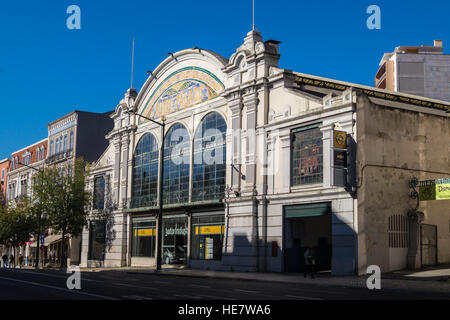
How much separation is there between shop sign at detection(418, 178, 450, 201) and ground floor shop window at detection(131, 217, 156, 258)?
20394 millimetres

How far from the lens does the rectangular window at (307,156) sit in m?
28.4

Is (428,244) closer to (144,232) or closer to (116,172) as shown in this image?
(144,232)

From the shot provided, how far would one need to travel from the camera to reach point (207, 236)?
3541 centimetres

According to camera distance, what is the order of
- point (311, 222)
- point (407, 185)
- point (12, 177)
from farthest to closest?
point (12, 177) < point (311, 222) < point (407, 185)

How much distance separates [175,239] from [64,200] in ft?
40.0

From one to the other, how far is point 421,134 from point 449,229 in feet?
16.8

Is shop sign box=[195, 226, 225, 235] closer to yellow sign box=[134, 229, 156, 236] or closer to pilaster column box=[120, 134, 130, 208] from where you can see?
yellow sign box=[134, 229, 156, 236]

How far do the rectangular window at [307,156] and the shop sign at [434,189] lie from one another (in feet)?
16.1

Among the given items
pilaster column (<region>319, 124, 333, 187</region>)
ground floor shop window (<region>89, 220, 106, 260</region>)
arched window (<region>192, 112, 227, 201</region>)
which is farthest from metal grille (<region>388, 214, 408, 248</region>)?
ground floor shop window (<region>89, 220, 106, 260</region>)

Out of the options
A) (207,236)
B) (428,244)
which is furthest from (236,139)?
(428,244)

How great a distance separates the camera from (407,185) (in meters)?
27.8
